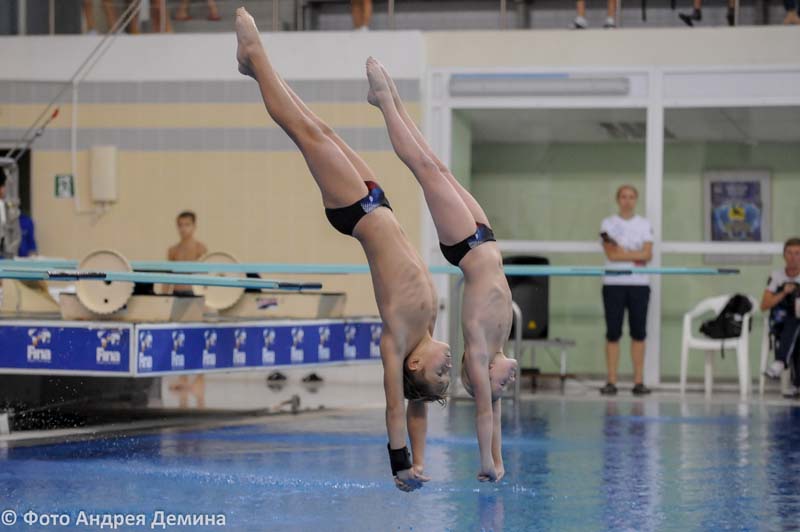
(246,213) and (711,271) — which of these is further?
(246,213)

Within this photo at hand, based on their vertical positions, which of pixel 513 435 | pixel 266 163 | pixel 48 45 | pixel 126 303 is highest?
pixel 48 45

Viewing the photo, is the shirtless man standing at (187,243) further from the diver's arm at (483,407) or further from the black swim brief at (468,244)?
the diver's arm at (483,407)

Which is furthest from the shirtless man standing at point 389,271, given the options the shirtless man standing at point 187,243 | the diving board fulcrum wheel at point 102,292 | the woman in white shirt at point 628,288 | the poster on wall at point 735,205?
the poster on wall at point 735,205

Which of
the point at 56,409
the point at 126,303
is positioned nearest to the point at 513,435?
the point at 126,303

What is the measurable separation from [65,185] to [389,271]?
9.81 metres

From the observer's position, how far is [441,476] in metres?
7.77

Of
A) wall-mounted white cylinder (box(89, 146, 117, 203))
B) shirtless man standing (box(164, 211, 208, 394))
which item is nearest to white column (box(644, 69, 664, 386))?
shirtless man standing (box(164, 211, 208, 394))

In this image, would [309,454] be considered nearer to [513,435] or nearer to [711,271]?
[513,435]

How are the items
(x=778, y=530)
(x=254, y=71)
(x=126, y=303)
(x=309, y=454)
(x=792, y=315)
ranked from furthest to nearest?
(x=792, y=315), (x=126, y=303), (x=309, y=454), (x=778, y=530), (x=254, y=71)

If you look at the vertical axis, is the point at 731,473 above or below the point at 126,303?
below

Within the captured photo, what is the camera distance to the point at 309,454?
8.68 meters

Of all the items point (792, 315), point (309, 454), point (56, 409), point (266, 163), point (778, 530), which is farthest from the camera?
point (266, 163)

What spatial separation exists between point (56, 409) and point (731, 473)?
527cm

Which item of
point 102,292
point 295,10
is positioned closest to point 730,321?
point 295,10
